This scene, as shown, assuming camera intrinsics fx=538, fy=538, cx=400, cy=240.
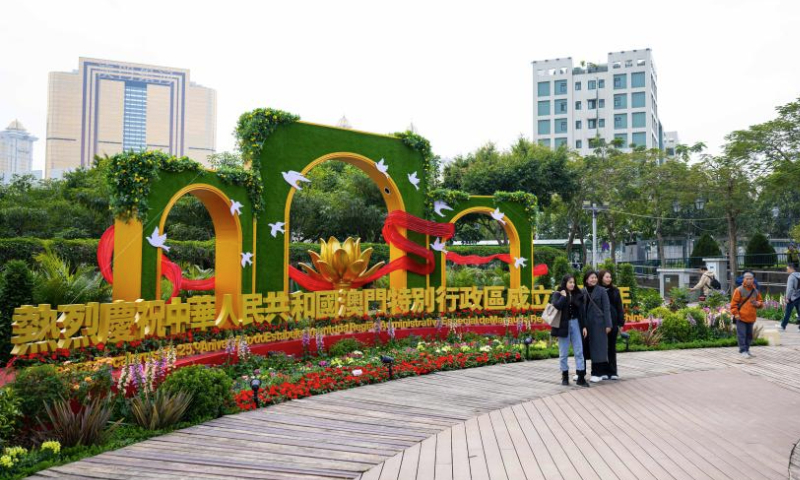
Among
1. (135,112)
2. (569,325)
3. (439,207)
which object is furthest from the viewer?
(135,112)

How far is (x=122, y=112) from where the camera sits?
4067 inches

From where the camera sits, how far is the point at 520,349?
957 cm

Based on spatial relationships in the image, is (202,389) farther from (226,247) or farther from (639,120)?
(639,120)

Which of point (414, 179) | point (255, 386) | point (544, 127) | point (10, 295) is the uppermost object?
point (544, 127)

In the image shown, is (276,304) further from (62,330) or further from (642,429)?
(642,429)

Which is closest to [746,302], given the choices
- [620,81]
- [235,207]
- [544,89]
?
[235,207]

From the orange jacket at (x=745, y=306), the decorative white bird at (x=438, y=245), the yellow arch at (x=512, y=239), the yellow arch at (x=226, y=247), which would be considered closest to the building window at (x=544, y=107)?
the yellow arch at (x=512, y=239)

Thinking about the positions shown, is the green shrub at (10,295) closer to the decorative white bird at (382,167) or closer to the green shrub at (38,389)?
the green shrub at (38,389)

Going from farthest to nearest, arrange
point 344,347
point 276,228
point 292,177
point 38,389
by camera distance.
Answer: point 292,177, point 276,228, point 344,347, point 38,389

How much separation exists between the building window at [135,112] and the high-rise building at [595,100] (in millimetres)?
83201

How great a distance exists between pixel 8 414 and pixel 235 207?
18.5 ft

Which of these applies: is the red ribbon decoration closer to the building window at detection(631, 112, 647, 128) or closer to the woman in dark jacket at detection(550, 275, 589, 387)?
the woman in dark jacket at detection(550, 275, 589, 387)

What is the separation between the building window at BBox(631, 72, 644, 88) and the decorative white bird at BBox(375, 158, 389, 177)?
5518cm

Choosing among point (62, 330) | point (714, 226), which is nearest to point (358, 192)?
point (62, 330)
